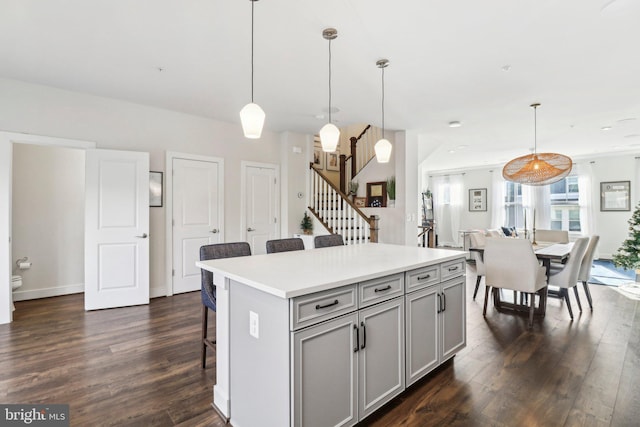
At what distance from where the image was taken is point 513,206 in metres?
9.16

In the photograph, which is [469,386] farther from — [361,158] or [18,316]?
[361,158]

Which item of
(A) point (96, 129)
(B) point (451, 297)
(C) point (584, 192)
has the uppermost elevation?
(A) point (96, 129)

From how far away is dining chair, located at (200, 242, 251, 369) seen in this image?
7.70 ft

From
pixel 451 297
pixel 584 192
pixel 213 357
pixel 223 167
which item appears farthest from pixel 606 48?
pixel 584 192

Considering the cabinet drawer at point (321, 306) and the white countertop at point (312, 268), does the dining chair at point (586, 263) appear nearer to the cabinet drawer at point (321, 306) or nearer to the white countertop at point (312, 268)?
the white countertop at point (312, 268)

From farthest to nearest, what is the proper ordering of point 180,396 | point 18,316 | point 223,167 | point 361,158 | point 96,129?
point 361,158 → point 223,167 → point 96,129 → point 18,316 → point 180,396

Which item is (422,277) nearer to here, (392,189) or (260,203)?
(260,203)

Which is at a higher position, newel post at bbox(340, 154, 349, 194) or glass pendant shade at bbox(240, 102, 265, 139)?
newel post at bbox(340, 154, 349, 194)

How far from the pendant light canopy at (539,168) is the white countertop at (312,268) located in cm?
232

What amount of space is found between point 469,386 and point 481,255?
7.92ft

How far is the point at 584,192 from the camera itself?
797 centimetres

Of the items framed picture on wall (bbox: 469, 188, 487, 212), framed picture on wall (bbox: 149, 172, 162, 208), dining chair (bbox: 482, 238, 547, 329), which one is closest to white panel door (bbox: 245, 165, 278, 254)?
framed picture on wall (bbox: 149, 172, 162, 208)

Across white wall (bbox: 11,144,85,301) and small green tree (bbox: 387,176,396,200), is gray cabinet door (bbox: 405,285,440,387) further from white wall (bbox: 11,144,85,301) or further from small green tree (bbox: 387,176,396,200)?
white wall (bbox: 11,144,85,301)

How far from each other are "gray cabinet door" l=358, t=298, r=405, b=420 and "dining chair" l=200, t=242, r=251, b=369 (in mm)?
1104
